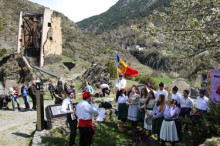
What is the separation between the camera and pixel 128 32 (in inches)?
5207

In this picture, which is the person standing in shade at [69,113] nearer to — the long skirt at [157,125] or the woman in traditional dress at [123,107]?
the long skirt at [157,125]

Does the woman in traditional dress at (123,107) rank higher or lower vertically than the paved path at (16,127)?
higher

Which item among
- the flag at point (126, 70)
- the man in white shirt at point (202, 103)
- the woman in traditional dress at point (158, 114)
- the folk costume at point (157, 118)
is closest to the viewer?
the woman in traditional dress at point (158, 114)

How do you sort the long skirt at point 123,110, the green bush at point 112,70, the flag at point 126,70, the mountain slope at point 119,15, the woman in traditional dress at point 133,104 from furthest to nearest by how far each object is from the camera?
1. the mountain slope at point 119,15
2. the green bush at point 112,70
3. the flag at point 126,70
4. the long skirt at point 123,110
5. the woman in traditional dress at point 133,104

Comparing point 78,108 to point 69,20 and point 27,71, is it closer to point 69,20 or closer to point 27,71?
point 27,71

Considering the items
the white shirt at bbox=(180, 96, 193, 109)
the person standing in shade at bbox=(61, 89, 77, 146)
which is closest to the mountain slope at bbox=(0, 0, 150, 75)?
the white shirt at bbox=(180, 96, 193, 109)

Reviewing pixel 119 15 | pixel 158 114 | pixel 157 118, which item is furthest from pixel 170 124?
pixel 119 15

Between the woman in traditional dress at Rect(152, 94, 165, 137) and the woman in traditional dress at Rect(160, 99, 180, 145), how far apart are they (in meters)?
0.34

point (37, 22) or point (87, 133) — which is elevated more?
point (37, 22)

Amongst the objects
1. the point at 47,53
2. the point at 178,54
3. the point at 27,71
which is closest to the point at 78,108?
the point at 178,54

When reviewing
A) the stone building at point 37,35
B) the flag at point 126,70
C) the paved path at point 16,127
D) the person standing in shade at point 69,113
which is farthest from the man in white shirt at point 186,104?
the stone building at point 37,35

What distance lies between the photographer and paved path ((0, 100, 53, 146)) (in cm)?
843

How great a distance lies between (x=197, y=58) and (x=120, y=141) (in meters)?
4.33

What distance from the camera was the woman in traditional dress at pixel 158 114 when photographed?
7.77 metres
